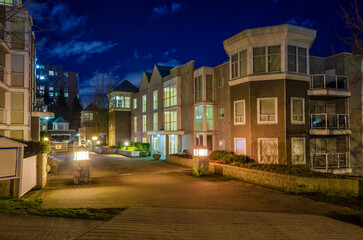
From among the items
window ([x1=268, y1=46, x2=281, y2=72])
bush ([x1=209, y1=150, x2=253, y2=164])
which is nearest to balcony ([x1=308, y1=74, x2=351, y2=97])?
window ([x1=268, y1=46, x2=281, y2=72])

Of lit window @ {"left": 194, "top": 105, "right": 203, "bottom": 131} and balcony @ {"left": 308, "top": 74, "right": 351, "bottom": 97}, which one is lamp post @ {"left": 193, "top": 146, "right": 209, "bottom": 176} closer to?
lit window @ {"left": 194, "top": 105, "right": 203, "bottom": 131}

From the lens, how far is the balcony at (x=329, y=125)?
1853 centimetres

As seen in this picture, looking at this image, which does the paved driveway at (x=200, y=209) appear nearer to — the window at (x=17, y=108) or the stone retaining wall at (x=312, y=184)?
the stone retaining wall at (x=312, y=184)

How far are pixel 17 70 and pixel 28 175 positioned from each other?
1282 cm

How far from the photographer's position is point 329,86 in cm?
2064

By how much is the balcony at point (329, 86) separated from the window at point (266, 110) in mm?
2850

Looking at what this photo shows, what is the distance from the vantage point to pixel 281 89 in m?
18.0

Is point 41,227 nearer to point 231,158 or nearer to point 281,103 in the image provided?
point 231,158

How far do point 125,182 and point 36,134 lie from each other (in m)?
15.4

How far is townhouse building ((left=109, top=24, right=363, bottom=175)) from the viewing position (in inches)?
707

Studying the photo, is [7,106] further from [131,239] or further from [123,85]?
[123,85]

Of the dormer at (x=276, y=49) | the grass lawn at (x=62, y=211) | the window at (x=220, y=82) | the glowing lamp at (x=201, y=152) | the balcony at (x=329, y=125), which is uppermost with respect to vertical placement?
the dormer at (x=276, y=49)

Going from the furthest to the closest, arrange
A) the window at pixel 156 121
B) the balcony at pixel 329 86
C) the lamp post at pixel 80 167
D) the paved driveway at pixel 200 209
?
1. the window at pixel 156 121
2. the balcony at pixel 329 86
3. the lamp post at pixel 80 167
4. the paved driveway at pixel 200 209

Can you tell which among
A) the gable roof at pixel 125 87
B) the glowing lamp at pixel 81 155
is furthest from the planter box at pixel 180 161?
the gable roof at pixel 125 87
